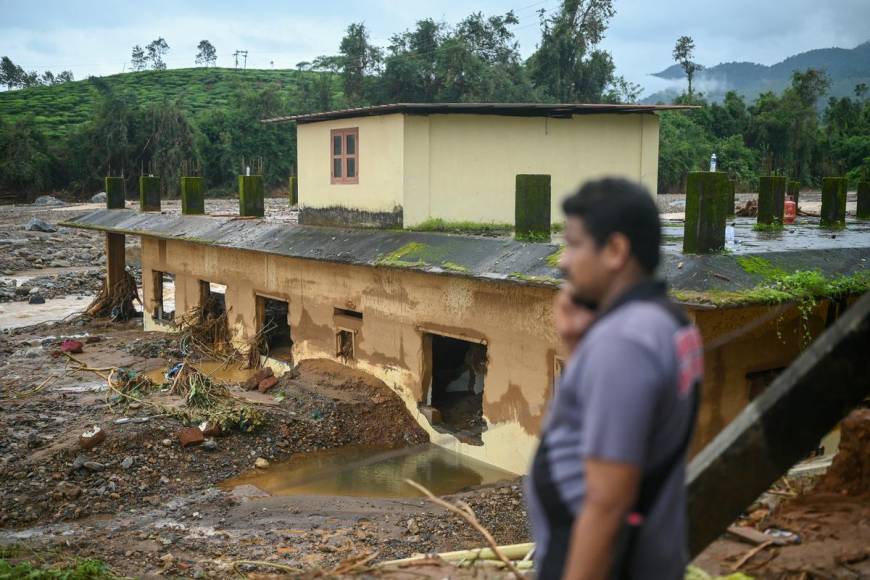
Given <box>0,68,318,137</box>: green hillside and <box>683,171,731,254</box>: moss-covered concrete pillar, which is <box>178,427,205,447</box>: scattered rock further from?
<box>0,68,318,137</box>: green hillside

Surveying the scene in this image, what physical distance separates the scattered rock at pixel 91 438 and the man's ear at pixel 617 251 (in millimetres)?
10341

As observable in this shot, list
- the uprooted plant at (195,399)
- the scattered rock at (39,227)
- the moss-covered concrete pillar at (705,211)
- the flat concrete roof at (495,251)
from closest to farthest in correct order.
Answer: the flat concrete roof at (495,251)
the moss-covered concrete pillar at (705,211)
the uprooted plant at (195,399)
the scattered rock at (39,227)

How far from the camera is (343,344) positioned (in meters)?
14.3

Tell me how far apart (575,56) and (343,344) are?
35.7m

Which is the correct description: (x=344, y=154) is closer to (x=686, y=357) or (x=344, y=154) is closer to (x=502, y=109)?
(x=502, y=109)

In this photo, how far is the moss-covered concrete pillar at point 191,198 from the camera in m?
20.0

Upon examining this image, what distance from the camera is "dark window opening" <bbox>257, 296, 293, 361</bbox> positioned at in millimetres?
16359

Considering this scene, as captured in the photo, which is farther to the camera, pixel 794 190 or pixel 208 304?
pixel 794 190

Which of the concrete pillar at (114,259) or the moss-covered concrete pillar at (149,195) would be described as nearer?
the moss-covered concrete pillar at (149,195)

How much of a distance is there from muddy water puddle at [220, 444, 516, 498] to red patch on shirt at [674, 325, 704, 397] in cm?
851

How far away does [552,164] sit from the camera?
1549 cm

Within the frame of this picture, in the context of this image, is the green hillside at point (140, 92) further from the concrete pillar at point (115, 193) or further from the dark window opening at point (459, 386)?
the dark window opening at point (459, 386)

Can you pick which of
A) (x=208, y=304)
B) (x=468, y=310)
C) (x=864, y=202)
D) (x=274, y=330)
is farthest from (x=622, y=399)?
(x=864, y=202)

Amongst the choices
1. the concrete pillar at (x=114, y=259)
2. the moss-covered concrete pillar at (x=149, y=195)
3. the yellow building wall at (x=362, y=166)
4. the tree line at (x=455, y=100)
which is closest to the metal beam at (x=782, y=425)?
the yellow building wall at (x=362, y=166)
